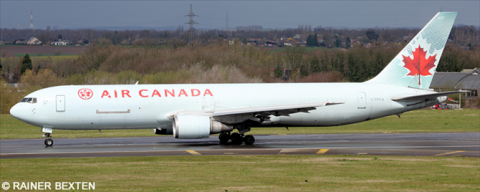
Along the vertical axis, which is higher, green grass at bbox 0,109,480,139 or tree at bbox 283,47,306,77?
tree at bbox 283,47,306,77

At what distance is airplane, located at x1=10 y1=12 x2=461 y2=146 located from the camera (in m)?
29.2

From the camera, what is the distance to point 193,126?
2781 centimetres

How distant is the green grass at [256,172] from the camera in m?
17.8

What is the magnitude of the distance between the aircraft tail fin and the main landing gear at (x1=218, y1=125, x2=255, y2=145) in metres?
9.37

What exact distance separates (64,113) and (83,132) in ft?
40.4

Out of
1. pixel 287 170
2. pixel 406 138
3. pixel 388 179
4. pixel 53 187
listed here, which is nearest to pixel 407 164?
pixel 388 179

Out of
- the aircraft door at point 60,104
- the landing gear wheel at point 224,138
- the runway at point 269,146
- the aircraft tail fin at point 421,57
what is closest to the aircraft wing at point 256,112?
the runway at point 269,146

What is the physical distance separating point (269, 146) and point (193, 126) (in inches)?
187

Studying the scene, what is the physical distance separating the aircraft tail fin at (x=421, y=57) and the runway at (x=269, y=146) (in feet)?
12.4

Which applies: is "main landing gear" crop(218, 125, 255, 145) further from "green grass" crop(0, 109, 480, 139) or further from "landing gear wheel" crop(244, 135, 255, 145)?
"green grass" crop(0, 109, 480, 139)

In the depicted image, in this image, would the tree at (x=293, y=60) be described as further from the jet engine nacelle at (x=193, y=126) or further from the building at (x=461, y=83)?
the jet engine nacelle at (x=193, y=126)

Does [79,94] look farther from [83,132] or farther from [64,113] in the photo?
[83,132]

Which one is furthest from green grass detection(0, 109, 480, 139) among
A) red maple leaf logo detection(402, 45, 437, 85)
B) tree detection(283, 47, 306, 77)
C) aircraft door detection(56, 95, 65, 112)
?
tree detection(283, 47, 306, 77)

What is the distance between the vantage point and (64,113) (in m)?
29.5
